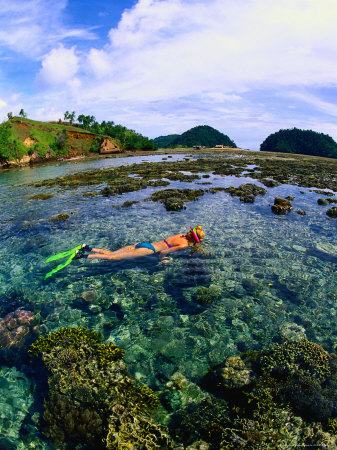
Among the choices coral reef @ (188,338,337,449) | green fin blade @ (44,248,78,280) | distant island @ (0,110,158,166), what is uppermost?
distant island @ (0,110,158,166)

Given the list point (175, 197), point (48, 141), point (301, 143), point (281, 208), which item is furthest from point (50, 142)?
point (301, 143)

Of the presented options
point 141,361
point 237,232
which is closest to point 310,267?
point 237,232

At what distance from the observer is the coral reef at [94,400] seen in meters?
4.58

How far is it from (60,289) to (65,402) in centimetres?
508

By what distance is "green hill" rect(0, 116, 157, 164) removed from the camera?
78125 millimetres

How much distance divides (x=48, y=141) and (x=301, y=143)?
171 meters

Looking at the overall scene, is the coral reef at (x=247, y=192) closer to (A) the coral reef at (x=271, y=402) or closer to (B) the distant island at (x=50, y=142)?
(A) the coral reef at (x=271, y=402)

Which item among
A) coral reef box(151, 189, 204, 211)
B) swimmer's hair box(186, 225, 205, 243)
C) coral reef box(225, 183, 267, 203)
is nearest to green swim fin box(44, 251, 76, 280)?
swimmer's hair box(186, 225, 205, 243)

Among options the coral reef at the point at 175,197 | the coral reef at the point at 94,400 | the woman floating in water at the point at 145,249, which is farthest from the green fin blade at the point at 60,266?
the coral reef at the point at 175,197

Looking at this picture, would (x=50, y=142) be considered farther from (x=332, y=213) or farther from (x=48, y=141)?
(x=332, y=213)

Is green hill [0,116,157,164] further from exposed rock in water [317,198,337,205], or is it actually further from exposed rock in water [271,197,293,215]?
exposed rock in water [317,198,337,205]

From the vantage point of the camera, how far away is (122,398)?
5312 mm

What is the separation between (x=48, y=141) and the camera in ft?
321

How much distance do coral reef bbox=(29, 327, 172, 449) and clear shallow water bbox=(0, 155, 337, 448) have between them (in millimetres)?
422
